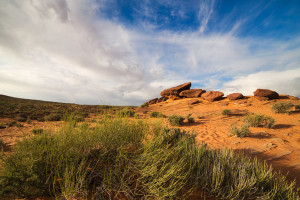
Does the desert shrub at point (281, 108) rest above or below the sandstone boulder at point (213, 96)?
below

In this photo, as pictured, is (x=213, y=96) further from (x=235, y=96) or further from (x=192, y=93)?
(x=192, y=93)

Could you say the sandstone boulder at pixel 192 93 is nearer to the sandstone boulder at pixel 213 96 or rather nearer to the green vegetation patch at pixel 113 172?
the sandstone boulder at pixel 213 96

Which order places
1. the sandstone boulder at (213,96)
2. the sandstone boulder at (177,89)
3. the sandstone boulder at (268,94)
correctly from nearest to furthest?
the sandstone boulder at (268,94), the sandstone boulder at (213,96), the sandstone boulder at (177,89)

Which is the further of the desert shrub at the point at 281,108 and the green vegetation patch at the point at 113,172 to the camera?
the desert shrub at the point at 281,108

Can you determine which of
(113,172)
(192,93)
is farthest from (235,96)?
(113,172)

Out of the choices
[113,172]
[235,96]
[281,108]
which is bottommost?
[113,172]

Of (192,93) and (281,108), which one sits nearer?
(281,108)

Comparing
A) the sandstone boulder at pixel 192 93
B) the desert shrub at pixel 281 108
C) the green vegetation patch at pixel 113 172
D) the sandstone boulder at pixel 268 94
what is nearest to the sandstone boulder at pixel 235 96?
the sandstone boulder at pixel 268 94

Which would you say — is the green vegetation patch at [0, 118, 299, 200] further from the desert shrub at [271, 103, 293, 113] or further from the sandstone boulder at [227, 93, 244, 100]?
the sandstone boulder at [227, 93, 244, 100]

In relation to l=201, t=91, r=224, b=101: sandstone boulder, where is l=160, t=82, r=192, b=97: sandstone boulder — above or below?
above

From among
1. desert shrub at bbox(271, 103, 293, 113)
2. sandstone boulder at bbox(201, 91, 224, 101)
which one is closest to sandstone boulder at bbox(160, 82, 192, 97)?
sandstone boulder at bbox(201, 91, 224, 101)

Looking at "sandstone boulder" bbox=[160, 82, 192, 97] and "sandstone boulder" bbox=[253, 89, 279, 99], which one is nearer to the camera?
"sandstone boulder" bbox=[253, 89, 279, 99]

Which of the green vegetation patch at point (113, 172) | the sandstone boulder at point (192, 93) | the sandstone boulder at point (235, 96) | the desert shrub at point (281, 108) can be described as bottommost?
the green vegetation patch at point (113, 172)

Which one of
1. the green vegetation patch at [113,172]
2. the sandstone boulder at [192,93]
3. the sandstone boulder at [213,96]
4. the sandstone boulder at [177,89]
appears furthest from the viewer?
the sandstone boulder at [177,89]
